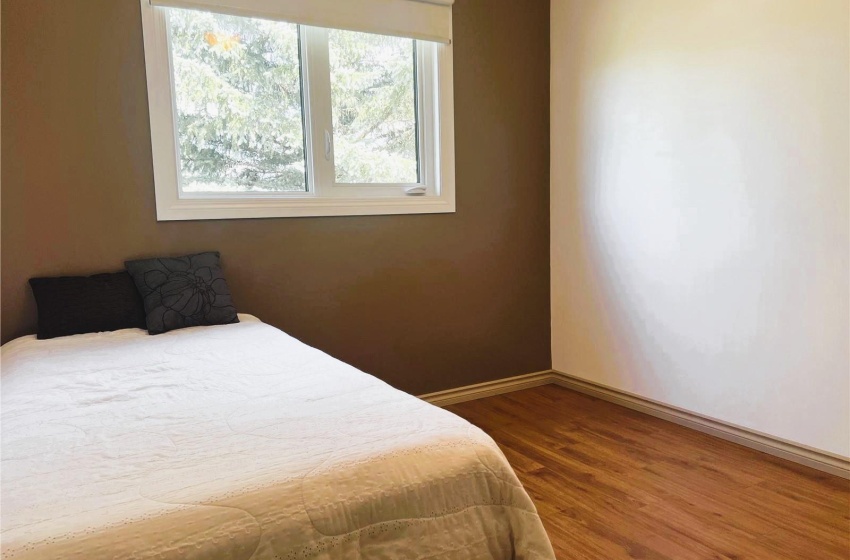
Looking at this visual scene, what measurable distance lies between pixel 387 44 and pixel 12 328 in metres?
2.17

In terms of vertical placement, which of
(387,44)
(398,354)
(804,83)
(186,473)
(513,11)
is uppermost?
(513,11)

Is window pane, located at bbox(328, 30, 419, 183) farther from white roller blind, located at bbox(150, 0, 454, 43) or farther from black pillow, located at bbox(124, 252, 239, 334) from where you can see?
black pillow, located at bbox(124, 252, 239, 334)

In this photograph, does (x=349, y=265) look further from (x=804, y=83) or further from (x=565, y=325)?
(x=804, y=83)

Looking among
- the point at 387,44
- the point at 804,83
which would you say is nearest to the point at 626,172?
the point at 804,83

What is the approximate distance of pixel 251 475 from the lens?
0.97 m

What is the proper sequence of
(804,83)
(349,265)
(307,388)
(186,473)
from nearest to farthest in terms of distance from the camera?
1. (186,473)
2. (307,388)
3. (804,83)
4. (349,265)

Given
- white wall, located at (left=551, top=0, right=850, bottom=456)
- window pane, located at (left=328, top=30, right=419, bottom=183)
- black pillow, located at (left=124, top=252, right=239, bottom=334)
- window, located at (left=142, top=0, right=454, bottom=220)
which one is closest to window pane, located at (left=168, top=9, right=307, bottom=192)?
window, located at (left=142, top=0, right=454, bottom=220)

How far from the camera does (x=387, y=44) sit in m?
3.02

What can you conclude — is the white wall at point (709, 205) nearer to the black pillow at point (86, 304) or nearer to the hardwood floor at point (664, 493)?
the hardwood floor at point (664, 493)

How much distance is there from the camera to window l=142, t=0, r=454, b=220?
2488 millimetres

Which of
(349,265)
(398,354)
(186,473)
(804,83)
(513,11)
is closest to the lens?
(186,473)

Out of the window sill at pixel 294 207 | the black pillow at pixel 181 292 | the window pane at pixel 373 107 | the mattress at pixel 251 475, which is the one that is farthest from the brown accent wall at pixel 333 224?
the mattress at pixel 251 475

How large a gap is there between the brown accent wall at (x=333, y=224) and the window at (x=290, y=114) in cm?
8

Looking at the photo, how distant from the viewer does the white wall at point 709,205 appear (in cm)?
221
